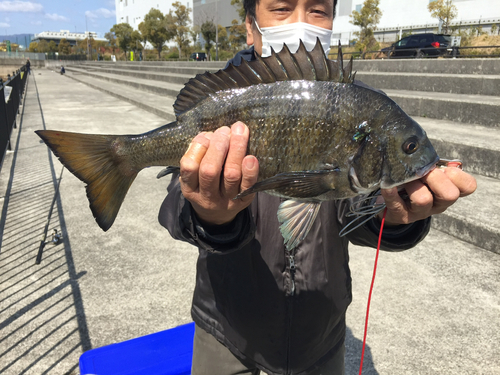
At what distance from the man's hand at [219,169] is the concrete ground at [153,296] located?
80.4 inches

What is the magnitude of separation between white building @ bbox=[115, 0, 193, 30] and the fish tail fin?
81.2 metres

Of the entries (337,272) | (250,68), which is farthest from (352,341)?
(250,68)

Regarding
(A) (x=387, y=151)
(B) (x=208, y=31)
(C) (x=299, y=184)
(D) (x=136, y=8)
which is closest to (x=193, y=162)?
(C) (x=299, y=184)

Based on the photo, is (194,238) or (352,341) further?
(352,341)

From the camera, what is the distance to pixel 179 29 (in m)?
53.1

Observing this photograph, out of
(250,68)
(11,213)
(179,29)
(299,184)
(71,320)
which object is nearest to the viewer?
(299,184)

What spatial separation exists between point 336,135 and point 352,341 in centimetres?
221

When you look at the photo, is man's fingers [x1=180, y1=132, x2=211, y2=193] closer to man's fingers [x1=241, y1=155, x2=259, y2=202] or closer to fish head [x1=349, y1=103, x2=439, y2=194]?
man's fingers [x1=241, y1=155, x2=259, y2=202]

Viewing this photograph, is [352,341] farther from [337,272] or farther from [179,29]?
[179,29]

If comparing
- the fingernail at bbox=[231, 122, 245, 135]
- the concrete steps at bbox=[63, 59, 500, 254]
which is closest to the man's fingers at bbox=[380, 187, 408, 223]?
the fingernail at bbox=[231, 122, 245, 135]

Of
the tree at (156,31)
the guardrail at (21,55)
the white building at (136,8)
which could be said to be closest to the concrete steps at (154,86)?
the tree at (156,31)

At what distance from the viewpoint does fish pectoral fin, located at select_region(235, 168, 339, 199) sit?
3.98ft

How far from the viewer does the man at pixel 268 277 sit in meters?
1.42

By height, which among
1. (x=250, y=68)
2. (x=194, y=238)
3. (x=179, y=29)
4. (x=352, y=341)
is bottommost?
(x=352, y=341)
